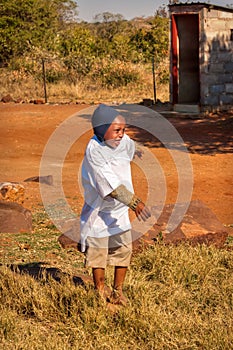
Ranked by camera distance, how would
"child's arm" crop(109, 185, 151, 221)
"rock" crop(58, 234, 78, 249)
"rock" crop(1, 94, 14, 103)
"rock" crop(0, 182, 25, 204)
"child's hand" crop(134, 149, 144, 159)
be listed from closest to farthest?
"child's arm" crop(109, 185, 151, 221)
"child's hand" crop(134, 149, 144, 159)
"rock" crop(58, 234, 78, 249)
"rock" crop(0, 182, 25, 204)
"rock" crop(1, 94, 14, 103)

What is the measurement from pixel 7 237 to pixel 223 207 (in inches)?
133

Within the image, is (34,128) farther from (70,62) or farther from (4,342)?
(4,342)

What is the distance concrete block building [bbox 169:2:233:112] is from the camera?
1650cm

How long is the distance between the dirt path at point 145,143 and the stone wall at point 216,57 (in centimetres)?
69

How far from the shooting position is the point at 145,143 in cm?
1401

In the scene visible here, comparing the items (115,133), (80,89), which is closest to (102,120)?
(115,133)

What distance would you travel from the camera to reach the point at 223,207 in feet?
29.0

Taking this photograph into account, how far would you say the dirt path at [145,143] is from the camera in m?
9.42

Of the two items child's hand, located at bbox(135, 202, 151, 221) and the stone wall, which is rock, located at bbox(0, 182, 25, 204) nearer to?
child's hand, located at bbox(135, 202, 151, 221)

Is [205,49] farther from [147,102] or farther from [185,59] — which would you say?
[147,102]

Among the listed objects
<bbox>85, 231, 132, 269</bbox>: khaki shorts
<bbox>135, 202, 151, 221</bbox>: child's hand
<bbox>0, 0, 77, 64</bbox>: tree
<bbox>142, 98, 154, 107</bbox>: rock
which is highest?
<bbox>0, 0, 77, 64</bbox>: tree

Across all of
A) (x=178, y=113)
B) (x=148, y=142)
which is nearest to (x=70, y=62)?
(x=178, y=113)

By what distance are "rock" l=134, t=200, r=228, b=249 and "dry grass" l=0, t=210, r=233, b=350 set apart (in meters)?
0.46

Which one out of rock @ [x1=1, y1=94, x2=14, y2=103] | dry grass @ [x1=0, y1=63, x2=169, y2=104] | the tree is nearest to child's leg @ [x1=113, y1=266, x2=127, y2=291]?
dry grass @ [x1=0, y1=63, x2=169, y2=104]
